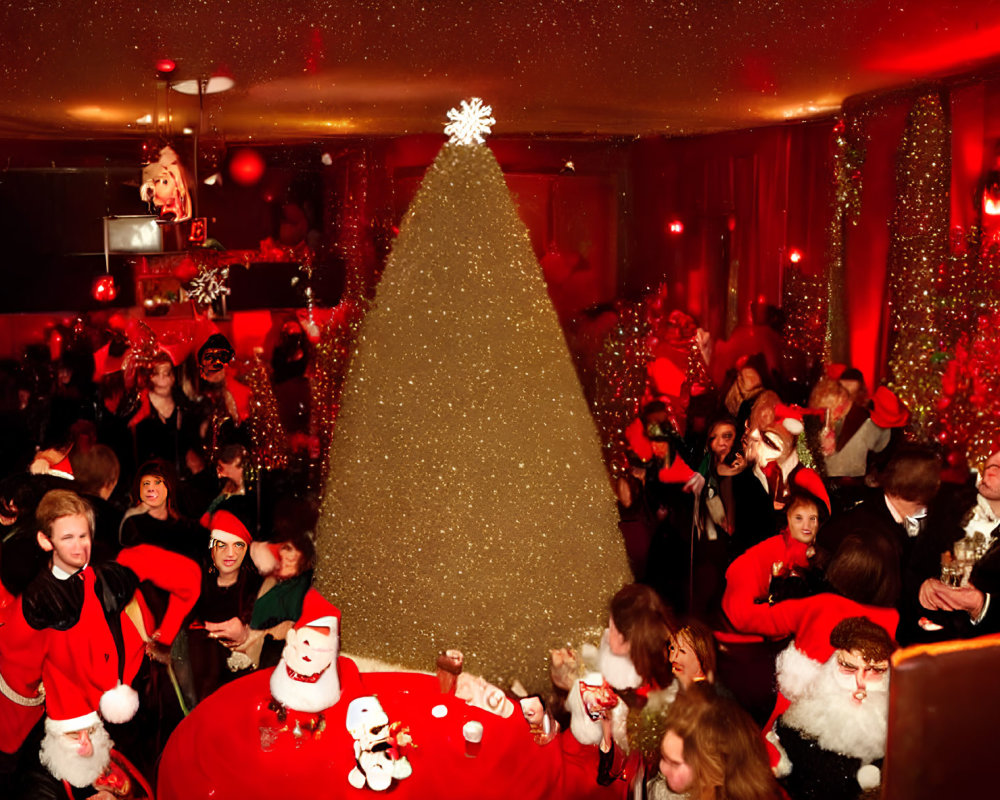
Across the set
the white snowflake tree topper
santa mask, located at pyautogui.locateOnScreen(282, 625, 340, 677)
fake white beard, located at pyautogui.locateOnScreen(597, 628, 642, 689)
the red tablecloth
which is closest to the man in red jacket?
the red tablecloth

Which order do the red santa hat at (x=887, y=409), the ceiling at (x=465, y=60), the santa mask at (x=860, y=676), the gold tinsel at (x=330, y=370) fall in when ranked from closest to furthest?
the santa mask at (x=860, y=676), the ceiling at (x=465, y=60), the gold tinsel at (x=330, y=370), the red santa hat at (x=887, y=409)

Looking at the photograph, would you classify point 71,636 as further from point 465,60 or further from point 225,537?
point 465,60

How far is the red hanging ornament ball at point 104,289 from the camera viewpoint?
122 inches

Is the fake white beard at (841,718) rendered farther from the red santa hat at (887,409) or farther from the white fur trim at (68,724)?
the white fur trim at (68,724)

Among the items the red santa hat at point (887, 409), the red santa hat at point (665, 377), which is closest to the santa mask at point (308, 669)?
the red santa hat at point (665, 377)

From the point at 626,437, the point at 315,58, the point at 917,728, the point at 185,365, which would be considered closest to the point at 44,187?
the point at 185,365

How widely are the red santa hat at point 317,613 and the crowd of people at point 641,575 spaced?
0.37 ft

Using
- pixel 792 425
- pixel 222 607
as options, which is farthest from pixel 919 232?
pixel 222 607

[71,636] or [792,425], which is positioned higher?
[792,425]

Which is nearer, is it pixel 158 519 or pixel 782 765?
pixel 782 765

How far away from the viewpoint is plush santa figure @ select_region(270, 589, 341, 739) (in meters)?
2.46

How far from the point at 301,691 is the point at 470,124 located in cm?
168

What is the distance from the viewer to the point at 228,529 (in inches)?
112

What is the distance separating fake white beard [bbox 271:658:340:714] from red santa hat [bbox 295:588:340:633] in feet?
0.39
